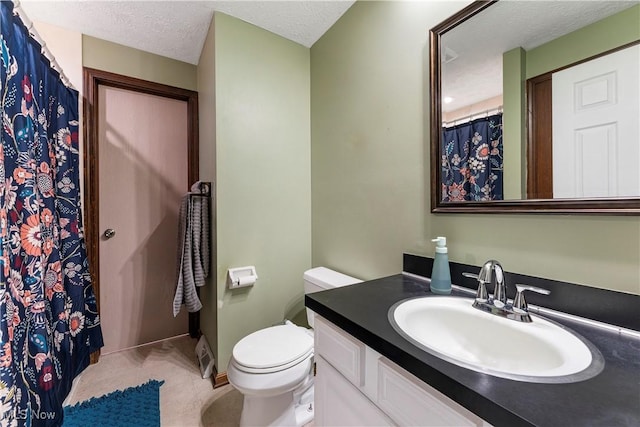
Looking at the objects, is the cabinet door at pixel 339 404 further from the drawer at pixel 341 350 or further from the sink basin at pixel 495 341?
the sink basin at pixel 495 341

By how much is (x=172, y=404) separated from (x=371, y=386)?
1.37 meters

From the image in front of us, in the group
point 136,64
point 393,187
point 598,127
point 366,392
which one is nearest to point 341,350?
point 366,392

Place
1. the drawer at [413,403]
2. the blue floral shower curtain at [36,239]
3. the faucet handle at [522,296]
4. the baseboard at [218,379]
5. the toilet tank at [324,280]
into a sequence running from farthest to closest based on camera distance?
the baseboard at [218,379] → the toilet tank at [324,280] → the blue floral shower curtain at [36,239] → the faucet handle at [522,296] → the drawer at [413,403]

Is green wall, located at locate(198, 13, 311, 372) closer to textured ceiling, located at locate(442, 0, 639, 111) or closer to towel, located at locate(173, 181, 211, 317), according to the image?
A: towel, located at locate(173, 181, 211, 317)

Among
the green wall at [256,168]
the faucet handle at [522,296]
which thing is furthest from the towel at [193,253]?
the faucet handle at [522,296]

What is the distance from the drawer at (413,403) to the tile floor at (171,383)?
3.64ft

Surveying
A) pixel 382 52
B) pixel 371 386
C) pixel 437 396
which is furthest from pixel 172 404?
pixel 382 52

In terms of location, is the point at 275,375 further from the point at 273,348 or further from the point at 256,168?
the point at 256,168

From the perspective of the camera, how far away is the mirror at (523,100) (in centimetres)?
73

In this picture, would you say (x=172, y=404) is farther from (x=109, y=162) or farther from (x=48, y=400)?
(x=109, y=162)

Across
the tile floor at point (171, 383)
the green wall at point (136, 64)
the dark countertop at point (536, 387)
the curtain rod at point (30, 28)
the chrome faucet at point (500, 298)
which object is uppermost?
the green wall at point (136, 64)

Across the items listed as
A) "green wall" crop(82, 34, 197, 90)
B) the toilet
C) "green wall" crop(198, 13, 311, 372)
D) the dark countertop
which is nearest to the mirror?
the dark countertop

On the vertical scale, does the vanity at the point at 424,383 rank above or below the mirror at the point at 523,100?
below

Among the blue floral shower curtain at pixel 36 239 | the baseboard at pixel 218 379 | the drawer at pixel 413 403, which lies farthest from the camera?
the baseboard at pixel 218 379
